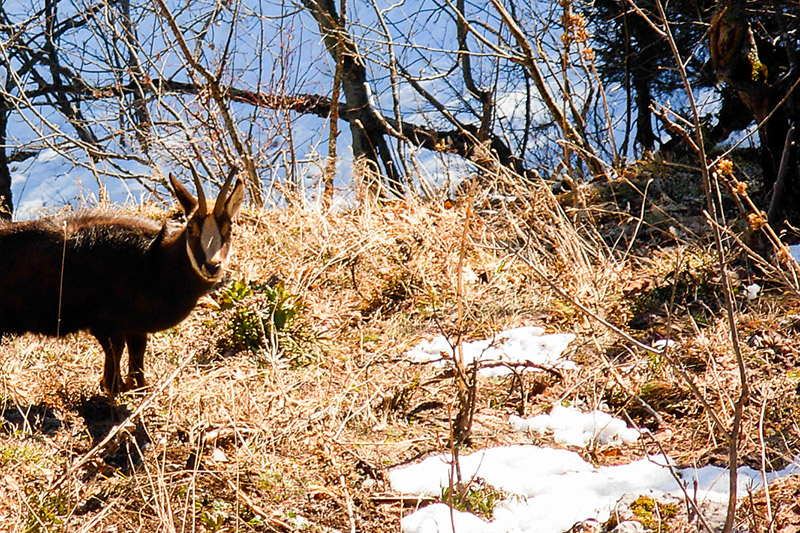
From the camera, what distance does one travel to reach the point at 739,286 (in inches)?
223

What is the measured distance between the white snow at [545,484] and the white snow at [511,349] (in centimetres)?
102

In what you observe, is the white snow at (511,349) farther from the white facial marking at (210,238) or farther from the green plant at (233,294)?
the white facial marking at (210,238)

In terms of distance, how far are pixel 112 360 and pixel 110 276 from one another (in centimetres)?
46

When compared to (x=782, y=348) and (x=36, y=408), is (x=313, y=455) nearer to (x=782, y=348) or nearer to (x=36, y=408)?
(x=36, y=408)

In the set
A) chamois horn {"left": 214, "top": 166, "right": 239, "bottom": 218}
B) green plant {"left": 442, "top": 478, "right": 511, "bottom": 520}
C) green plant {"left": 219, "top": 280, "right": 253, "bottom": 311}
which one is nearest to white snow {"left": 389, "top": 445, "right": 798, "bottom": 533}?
green plant {"left": 442, "top": 478, "right": 511, "bottom": 520}

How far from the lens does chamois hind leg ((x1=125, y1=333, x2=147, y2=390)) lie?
481 cm

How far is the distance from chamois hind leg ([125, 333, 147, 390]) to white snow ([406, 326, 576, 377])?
61.3 inches

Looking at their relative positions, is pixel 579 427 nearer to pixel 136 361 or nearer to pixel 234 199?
pixel 234 199

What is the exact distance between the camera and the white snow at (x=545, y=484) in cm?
342

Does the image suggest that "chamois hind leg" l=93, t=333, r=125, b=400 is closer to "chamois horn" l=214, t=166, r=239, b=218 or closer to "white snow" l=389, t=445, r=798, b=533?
"chamois horn" l=214, t=166, r=239, b=218

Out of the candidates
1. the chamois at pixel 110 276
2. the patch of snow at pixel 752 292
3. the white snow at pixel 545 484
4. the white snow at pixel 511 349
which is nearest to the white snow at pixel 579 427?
the white snow at pixel 545 484

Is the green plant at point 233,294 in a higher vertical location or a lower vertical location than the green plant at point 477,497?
higher

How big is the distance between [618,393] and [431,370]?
42.3 inches

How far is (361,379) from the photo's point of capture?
486cm
